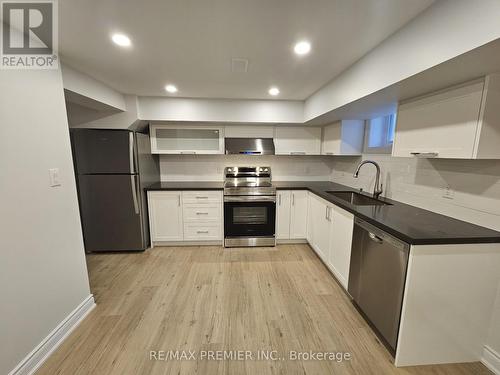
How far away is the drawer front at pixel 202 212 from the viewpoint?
3094 mm

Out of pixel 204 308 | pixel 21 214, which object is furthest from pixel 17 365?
pixel 204 308

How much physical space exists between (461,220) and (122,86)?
362cm

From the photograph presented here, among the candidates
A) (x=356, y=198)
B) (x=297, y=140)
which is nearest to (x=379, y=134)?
(x=356, y=198)

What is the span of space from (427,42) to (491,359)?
2.08m

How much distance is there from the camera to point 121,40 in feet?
4.91

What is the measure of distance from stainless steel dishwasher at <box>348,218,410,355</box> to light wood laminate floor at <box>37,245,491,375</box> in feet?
0.56

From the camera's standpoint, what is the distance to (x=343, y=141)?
289cm

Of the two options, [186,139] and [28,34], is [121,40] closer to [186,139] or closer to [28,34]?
[28,34]

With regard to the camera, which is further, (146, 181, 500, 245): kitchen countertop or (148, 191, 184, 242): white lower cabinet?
(148, 191, 184, 242): white lower cabinet

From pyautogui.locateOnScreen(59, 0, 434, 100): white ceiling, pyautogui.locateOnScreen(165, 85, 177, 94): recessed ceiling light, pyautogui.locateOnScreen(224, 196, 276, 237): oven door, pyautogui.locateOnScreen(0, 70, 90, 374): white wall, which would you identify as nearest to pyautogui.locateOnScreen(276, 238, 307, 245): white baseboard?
pyautogui.locateOnScreen(224, 196, 276, 237): oven door

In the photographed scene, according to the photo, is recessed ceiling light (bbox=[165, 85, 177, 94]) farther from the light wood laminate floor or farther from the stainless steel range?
the light wood laminate floor

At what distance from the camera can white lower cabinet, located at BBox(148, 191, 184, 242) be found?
10.00 feet

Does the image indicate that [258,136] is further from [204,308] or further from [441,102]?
[204,308]

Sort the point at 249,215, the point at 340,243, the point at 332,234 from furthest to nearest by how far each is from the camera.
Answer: the point at 249,215
the point at 332,234
the point at 340,243
